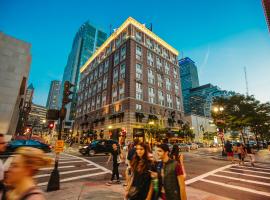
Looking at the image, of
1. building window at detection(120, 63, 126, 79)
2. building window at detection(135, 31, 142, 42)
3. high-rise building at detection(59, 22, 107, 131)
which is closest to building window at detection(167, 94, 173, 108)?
building window at detection(120, 63, 126, 79)

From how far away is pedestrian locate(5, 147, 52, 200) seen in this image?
1675 mm

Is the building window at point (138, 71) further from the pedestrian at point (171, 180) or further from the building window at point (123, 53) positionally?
the pedestrian at point (171, 180)

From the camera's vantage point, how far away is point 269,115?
33562 millimetres

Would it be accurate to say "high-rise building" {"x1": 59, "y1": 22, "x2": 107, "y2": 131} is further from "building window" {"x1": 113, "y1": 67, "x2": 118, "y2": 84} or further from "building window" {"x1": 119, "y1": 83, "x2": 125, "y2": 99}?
"building window" {"x1": 119, "y1": 83, "x2": 125, "y2": 99}

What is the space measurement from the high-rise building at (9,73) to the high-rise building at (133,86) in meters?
20.6

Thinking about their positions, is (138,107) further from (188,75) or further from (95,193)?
(188,75)

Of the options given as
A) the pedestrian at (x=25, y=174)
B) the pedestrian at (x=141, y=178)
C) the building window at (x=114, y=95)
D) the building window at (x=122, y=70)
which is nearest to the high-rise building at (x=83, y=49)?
the building window at (x=114, y=95)

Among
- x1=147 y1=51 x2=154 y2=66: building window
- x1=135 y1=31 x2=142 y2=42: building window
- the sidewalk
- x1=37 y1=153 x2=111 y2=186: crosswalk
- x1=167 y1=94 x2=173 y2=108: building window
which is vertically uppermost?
x1=135 y1=31 x2=142 y2=42: building window

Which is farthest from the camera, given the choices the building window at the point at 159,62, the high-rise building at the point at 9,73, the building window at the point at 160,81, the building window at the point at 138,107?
the building window at the point at 159,62

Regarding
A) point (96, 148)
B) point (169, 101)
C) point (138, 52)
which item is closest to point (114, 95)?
point (138, 52)

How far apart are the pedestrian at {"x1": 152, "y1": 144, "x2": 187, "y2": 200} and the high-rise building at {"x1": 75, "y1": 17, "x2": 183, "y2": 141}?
105ft

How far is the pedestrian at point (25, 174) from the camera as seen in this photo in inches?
65.9

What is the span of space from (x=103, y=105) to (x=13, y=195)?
162ft

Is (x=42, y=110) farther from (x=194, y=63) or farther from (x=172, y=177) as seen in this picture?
(x=172, y=177)
